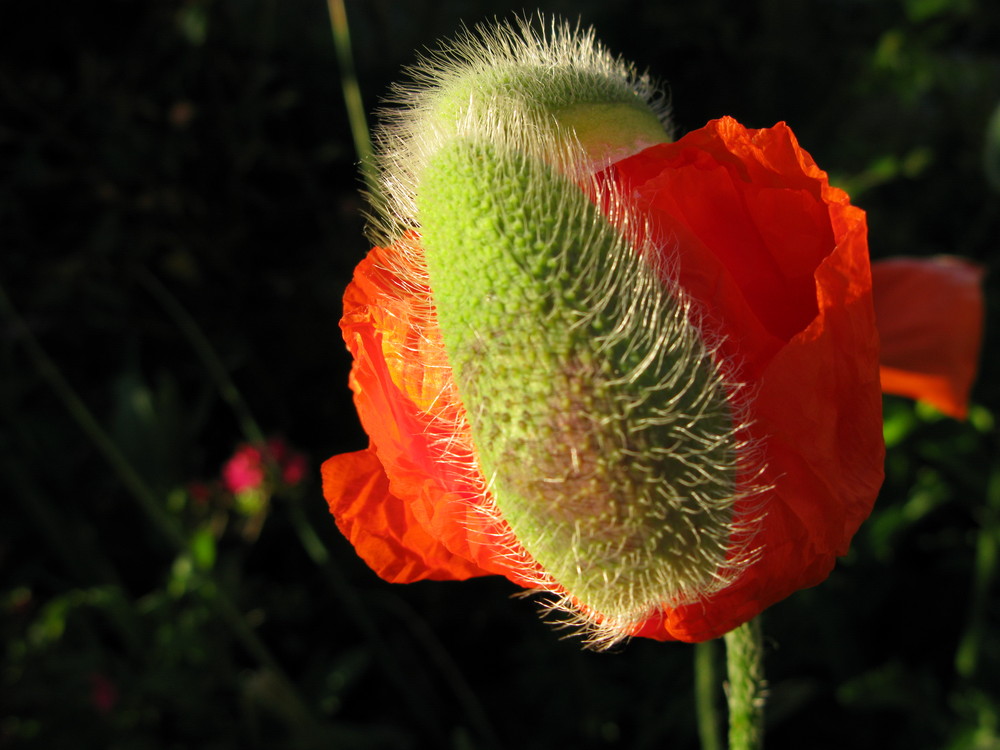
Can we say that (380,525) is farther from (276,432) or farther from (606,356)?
(276,432)

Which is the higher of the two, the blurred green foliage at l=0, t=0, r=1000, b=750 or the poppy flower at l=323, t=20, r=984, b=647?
the poppy flower at l=323, t=20, r=984, b=647

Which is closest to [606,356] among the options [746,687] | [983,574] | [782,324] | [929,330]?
[782,324]

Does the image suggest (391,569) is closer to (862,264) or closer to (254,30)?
(862,264)

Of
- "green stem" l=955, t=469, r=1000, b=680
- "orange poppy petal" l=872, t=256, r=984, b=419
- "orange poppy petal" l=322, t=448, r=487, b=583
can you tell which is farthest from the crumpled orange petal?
"green stem" l=955, t=469, r=1000, b=680

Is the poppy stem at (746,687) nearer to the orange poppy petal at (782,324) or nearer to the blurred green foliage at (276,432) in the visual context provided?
the orange poppy petal at (782,324)

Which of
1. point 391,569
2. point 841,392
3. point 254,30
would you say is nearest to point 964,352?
point 841,392

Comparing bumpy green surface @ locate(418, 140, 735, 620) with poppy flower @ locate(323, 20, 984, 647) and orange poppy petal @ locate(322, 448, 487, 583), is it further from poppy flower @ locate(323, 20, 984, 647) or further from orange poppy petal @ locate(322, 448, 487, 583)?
orange poppy petal @ locate(322, 448, 487, 583)

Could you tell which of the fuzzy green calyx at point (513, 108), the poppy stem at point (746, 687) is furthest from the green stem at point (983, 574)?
the fuzzy green calyx at point (513, 108)
